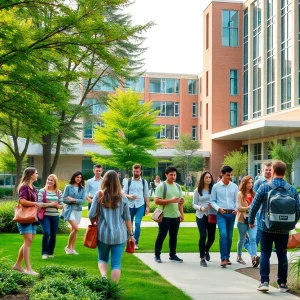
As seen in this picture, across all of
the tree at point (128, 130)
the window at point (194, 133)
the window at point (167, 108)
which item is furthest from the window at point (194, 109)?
the tree at point (128, 130)

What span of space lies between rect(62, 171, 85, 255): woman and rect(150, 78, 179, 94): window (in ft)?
201

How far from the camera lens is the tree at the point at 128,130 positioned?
3819 cm

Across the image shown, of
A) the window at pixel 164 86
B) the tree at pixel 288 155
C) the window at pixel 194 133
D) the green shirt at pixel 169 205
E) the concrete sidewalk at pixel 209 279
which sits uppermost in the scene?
the window at pixel 164 86

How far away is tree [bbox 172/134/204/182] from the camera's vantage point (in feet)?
176

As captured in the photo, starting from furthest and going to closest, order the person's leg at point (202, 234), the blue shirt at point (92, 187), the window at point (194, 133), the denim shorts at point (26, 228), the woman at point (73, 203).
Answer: the window at point (194, 133), the blue shirt at point (92, 187), the woman at point (73, 203), the person's leg at point (202, 234), the denim shorts at point (26, 228)

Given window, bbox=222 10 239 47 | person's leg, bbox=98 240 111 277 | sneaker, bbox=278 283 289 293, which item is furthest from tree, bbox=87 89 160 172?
person's leg, bbox=98 240 111 277

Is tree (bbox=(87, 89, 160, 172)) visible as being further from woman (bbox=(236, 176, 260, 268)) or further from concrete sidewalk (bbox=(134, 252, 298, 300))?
woman (bbox=(236, 176, 260, 268))

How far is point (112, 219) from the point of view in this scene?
259 inches

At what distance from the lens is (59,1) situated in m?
9.91

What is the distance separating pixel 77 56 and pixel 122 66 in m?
0.96

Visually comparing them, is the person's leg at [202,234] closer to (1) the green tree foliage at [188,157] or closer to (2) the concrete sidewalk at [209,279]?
(2) the concrete sidewalk at [209,279]

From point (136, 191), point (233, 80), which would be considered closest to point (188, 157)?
point (233, 80)

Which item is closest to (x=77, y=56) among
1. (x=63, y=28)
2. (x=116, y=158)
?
(x=63, y=28)

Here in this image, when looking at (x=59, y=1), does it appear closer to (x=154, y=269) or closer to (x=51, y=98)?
(x=51, y=98)
